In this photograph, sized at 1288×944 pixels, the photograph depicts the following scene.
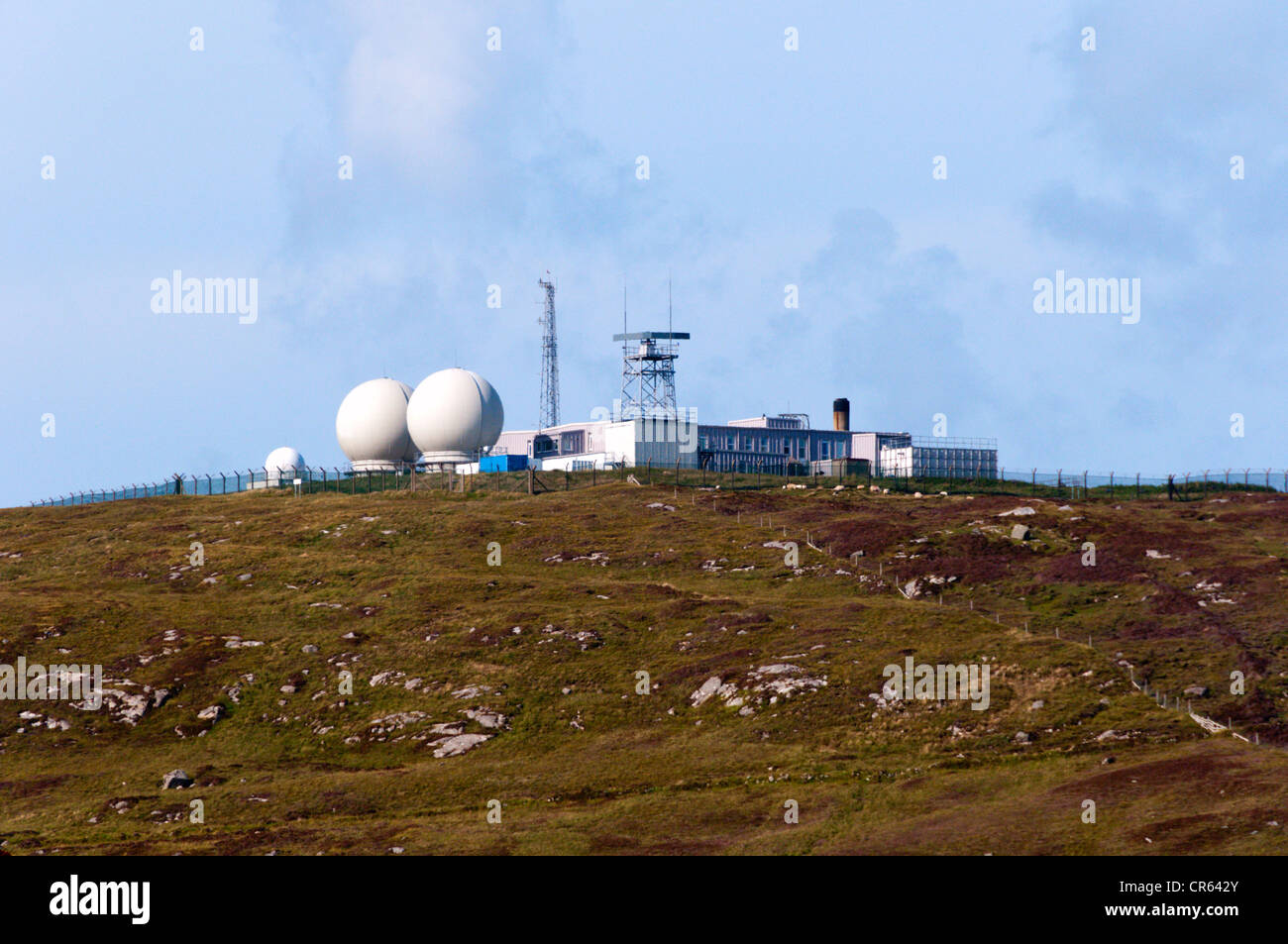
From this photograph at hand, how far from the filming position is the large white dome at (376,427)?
13675 cm

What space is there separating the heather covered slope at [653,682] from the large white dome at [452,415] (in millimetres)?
24677

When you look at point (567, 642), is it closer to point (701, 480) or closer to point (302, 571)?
point (302, 571)

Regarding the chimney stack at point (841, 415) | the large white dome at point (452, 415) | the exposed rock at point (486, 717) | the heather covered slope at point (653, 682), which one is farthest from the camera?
the chimney stack at point (841, 415)

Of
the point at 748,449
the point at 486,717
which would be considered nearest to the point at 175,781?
the point at 486,717

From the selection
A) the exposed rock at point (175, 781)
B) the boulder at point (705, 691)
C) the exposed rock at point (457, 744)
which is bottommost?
the exposed rock at point (175, 781)

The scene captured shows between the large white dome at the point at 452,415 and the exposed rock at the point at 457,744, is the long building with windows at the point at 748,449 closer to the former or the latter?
the large white dome at the point at 452,415

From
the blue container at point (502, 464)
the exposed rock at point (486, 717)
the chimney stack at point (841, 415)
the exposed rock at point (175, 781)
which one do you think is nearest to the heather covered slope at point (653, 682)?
the exposed rock at point (486, 717)

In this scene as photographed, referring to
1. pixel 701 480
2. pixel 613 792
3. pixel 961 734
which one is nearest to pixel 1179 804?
pixel 961 734

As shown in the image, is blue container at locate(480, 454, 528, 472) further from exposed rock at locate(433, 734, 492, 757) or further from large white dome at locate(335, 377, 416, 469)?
exposed rock at locate(433, 734, 492, 757)

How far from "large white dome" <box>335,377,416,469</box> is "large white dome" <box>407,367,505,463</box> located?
7.05 ft

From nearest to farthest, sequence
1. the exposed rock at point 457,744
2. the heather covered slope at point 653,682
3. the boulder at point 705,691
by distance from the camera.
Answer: the heather covered slope at point 653,682
the exposed rock at point 457,744
the boulder at point 705,691

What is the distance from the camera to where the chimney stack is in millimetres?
159488

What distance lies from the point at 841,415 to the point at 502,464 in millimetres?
45378
